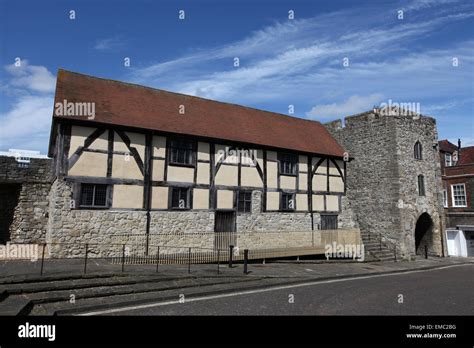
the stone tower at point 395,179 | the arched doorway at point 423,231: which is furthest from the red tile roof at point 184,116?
the arched doorway at point 423,231

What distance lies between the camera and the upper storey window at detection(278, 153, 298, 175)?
727 inches

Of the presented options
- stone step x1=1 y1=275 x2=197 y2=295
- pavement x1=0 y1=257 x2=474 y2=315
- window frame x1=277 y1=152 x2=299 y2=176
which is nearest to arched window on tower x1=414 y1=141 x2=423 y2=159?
window frame x1=277 y1=152 x2=299 y2=176

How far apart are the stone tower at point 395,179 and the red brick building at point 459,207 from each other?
3.89 meters

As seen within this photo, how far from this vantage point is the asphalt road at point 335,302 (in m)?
7.57

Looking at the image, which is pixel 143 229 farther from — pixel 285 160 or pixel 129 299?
pixel 285 160

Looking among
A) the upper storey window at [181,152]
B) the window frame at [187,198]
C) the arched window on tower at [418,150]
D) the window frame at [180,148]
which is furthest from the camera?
the arched window on tower at [418,150]

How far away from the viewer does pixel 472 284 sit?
12273 millimetres

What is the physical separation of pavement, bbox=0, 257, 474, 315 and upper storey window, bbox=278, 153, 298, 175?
608cm

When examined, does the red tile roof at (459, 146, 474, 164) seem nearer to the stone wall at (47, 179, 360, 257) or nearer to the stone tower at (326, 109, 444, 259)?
the stone tower at (326, 109, 444, 259)

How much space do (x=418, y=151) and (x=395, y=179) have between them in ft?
11.5

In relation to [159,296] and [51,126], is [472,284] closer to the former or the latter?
[159,296]

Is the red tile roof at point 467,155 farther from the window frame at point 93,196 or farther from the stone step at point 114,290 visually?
the window frame at point 93,196
